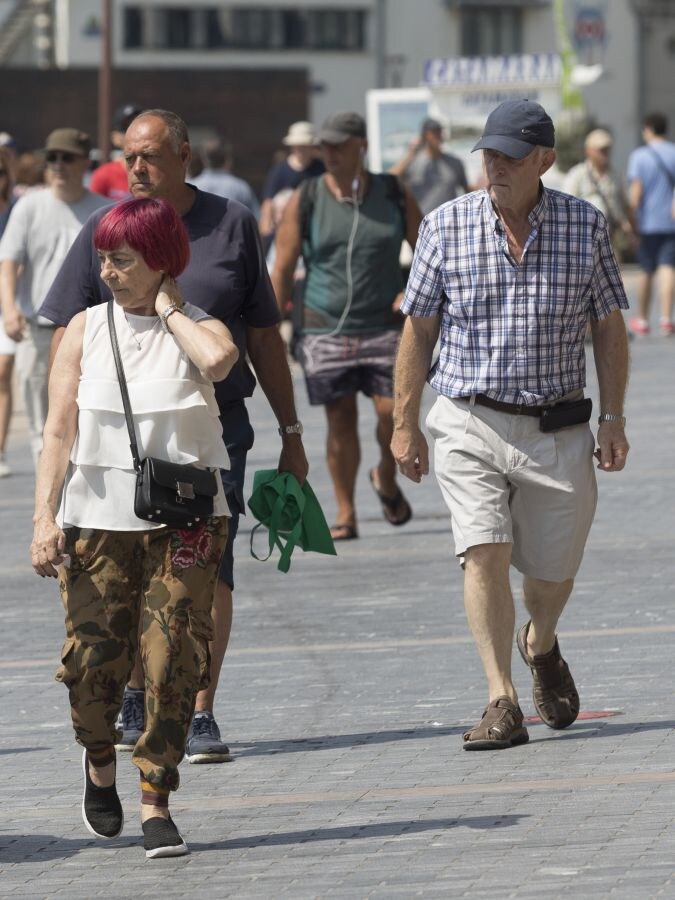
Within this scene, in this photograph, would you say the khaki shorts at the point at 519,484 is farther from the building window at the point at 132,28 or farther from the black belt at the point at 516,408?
the building window at the point at 132,28

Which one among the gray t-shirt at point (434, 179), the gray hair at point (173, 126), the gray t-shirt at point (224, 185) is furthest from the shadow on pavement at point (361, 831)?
the gray t-shirt at point (434, 179)

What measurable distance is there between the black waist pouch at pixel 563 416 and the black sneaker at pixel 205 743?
1316 mm

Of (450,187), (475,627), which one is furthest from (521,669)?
(450,187)

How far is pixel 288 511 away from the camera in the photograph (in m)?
6.61

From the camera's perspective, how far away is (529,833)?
5410 mm

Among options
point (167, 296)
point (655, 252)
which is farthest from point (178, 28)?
point (167, 296)

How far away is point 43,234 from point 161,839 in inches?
240

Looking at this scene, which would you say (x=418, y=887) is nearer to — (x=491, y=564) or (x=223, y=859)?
(x=223, y=859)

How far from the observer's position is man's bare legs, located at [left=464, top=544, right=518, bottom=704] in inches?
257

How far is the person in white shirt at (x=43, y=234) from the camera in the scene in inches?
417

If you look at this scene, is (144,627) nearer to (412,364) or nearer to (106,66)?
(412,364)

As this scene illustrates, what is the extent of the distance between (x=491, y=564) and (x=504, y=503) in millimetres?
186

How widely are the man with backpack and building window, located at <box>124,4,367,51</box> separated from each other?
1962 inches

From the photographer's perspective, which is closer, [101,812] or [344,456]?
[101,812]
